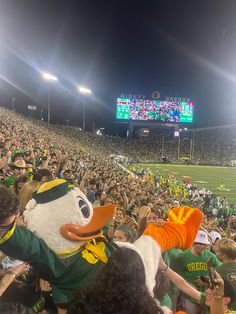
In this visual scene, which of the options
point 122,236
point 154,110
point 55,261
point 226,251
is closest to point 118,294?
point 55,261

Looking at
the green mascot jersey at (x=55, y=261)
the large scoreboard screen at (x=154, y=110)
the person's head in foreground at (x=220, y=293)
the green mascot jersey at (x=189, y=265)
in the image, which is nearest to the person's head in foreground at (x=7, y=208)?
the green mascot jersey at (x=55, y=261)

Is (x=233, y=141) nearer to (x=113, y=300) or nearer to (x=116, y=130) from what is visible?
(x=116, y=130)

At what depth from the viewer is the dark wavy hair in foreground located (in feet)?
4.58

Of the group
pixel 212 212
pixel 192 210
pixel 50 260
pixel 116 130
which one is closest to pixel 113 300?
pixel 50 260

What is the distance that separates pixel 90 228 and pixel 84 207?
142 millimetres

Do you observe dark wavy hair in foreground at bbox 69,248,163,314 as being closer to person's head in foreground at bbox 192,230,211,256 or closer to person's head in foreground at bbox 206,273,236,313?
person's head in foreground at bbox 206,273,236,313

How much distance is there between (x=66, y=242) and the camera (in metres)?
1.97

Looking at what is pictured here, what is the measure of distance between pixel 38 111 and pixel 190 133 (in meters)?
28.8

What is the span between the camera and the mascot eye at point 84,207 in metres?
2.08

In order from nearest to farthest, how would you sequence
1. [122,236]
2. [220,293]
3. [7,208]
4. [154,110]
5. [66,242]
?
[7,208]
[220,293]
[66,242]
[122,236]
[154,110]

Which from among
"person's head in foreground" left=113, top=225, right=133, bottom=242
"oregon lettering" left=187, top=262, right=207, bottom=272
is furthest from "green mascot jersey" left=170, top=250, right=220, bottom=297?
"person's head in foreground" left=113, top=225, right=133, bottom=242

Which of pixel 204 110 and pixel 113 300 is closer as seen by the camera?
pixel 113 300

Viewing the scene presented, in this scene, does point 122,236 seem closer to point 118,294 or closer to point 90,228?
point 90,228

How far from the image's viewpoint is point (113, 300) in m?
1.41
